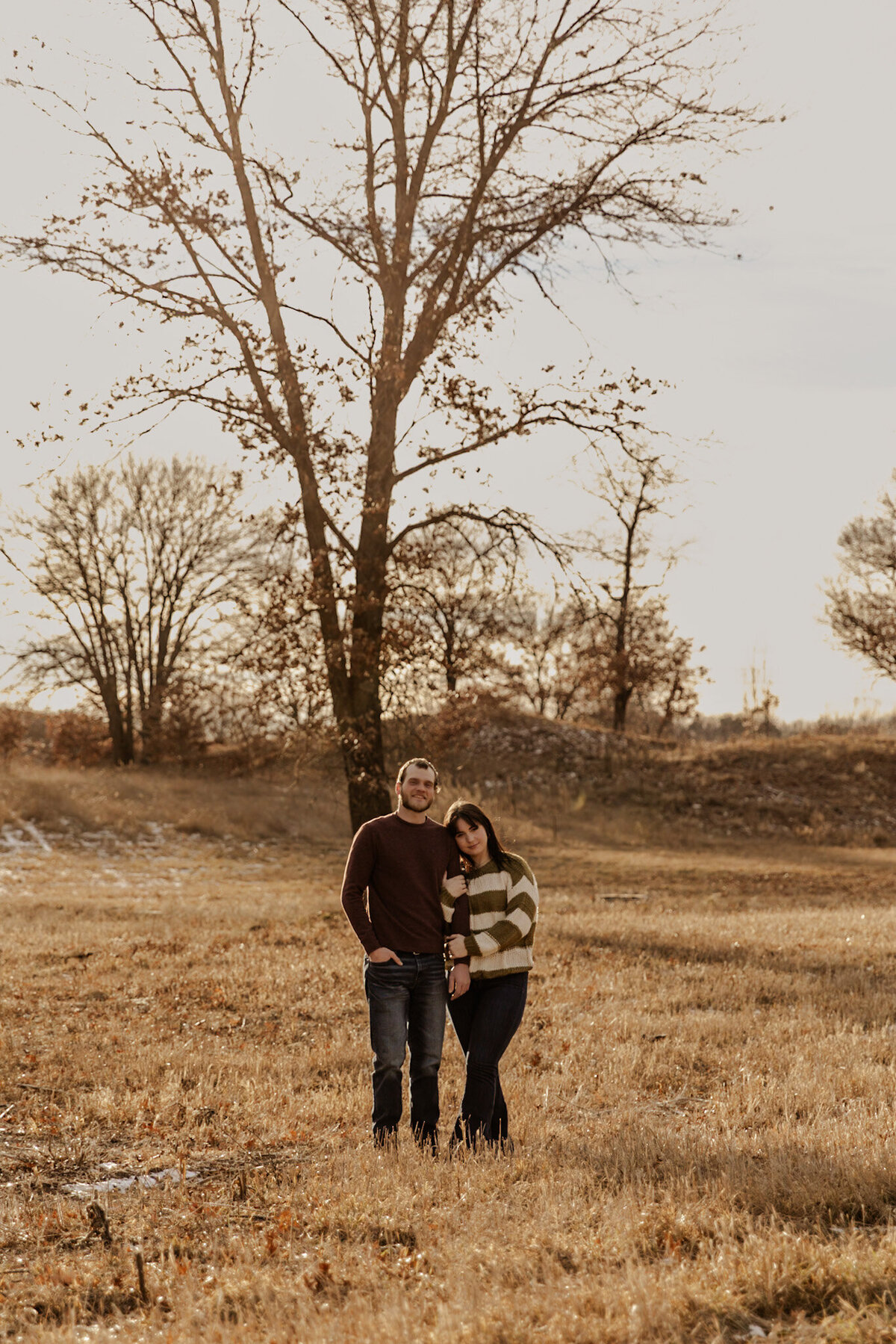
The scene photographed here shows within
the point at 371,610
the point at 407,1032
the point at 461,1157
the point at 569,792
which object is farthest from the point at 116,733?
the point at 461,1157

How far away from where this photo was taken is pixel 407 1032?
22.0 feet

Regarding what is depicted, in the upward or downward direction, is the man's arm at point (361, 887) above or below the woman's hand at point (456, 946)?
above

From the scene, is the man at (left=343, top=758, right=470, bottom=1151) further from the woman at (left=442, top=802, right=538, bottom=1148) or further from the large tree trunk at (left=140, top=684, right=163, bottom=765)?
the large tree trunk at (left=140, top=684, right=163, bottom=765)

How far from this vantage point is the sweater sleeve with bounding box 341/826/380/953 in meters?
6.45

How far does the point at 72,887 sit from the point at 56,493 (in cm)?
2250

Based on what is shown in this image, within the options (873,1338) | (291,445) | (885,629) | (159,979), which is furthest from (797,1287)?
(885,629)

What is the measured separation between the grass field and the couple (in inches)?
17.0

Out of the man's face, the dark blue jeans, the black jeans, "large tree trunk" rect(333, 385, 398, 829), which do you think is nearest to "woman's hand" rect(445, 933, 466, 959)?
the dark blue jeans

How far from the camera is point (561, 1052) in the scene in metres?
8.77

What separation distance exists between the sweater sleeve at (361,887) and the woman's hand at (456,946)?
42 cm

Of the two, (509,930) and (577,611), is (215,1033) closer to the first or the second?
(509,930)

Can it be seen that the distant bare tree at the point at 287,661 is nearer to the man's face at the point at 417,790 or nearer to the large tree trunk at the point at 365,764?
the large tree trunk at the point at 365,764

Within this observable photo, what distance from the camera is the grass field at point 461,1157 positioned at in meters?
4.16

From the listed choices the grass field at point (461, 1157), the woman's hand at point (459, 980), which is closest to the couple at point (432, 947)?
the woman's hand at point (459, 980)
